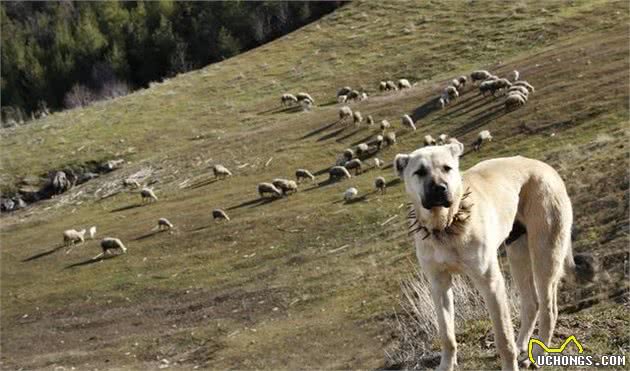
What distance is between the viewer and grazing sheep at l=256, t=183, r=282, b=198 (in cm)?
3519

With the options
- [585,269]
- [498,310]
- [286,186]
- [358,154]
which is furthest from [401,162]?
[358,154]

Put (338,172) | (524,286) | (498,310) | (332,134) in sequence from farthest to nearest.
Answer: (332,134) < (338,172) < (524,286) < (498,310)

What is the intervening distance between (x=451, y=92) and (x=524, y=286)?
113ft

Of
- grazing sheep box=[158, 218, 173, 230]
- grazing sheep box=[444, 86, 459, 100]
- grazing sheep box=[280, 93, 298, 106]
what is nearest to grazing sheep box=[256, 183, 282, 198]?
grazing sheep box=[158, 218, 173, 230]

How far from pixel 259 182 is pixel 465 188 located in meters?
30.7

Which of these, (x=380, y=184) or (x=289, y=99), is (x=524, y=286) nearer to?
(x=380, y=184)

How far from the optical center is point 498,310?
847cm

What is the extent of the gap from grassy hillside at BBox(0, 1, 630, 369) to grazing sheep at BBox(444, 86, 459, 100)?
2.83ft

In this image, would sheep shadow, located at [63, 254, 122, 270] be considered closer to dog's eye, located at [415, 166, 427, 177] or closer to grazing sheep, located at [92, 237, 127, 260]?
grazing sheep, located at [92, 237, 127, 260]

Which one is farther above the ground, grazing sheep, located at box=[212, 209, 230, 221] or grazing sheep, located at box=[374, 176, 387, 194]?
grazing sheep, located at box=[374, 176, 387, 194]

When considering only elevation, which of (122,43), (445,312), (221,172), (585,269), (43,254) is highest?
(445,312)

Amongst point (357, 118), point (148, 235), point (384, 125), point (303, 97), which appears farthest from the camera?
point (303, 97)

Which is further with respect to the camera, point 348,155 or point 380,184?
point 348,155

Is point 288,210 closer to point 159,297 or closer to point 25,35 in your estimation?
point 159,297
